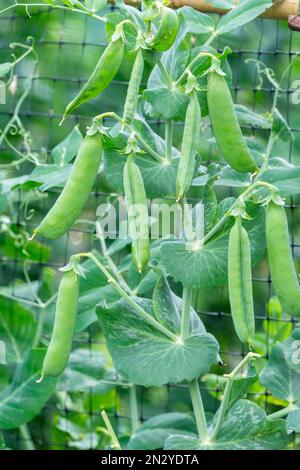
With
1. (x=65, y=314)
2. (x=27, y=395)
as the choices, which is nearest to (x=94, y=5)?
(x=65, y=314)

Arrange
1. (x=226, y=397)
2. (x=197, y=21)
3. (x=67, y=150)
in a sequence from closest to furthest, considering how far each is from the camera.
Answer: (x=226, y=397) < (x=197, y=21) < (x=67, y=150)

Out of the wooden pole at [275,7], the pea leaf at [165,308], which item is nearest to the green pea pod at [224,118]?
the pea leaf at [165,308]

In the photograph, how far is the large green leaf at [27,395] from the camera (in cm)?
128

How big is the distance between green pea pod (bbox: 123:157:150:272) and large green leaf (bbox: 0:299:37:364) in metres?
0.63

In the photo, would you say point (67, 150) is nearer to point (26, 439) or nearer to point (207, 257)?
point (207, 257)

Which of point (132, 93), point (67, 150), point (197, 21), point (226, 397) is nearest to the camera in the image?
point (132, 93)

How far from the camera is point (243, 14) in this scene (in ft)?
3.28

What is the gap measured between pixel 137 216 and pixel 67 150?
1.31ft

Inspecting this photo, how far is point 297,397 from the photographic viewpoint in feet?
3.51

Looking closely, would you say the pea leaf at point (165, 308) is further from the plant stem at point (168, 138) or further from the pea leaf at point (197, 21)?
the pea leaf at point (197, 21)

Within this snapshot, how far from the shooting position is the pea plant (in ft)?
2.79

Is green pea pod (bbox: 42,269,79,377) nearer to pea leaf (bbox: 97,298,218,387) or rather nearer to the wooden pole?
pea leaf (bbox: 97,298,218,387)

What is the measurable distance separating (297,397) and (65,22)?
1107 mm
